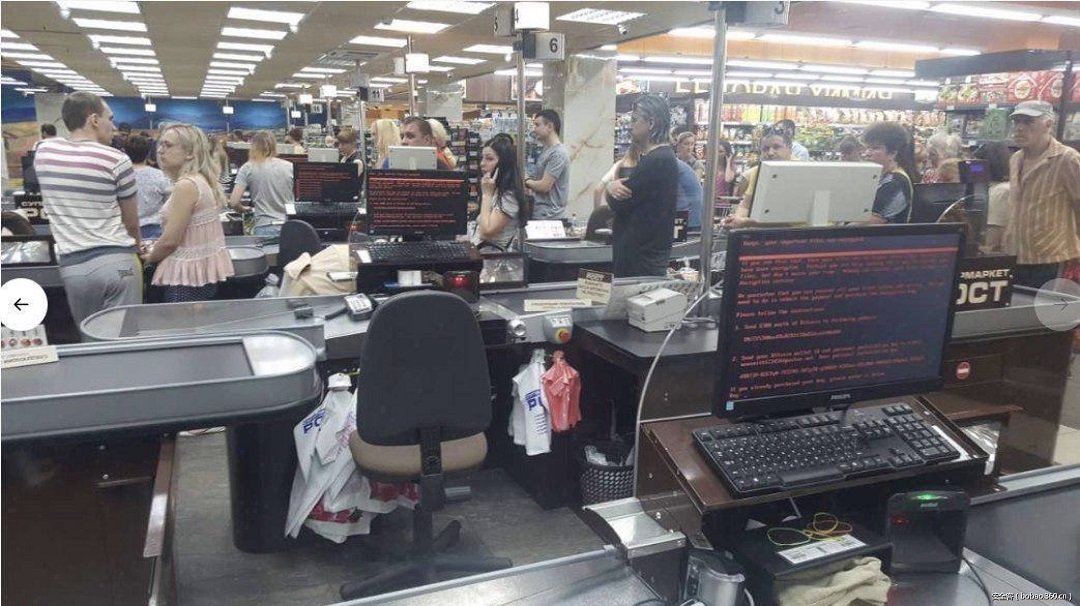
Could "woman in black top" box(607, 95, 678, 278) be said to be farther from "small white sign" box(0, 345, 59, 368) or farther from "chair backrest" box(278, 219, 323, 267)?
"small white sign" box(0, 345, 59, 368)

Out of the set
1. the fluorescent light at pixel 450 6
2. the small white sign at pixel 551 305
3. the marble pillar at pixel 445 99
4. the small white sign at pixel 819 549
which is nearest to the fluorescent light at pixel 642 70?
the fluorescent light at pixel 450 6

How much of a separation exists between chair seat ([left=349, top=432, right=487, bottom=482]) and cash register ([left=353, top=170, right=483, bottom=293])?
0.83m

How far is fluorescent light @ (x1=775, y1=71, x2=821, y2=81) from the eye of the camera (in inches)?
500

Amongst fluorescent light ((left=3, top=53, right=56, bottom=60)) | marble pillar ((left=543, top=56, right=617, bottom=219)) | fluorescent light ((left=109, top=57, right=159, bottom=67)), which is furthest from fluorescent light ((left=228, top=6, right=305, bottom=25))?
fluorescent light ((left=3, top=53, right=56, bottom=60))

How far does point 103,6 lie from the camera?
7.96 meters

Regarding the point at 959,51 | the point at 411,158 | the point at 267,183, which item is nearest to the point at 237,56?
the point at 267,183

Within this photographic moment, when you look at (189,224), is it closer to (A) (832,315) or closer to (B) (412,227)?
(B) (412,227)

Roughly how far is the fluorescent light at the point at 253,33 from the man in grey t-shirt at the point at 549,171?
18.5ft

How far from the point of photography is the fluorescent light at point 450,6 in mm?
7473

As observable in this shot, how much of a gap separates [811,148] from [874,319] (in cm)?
1020

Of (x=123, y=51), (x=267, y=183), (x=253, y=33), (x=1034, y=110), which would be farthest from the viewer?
(x=123, y=51)

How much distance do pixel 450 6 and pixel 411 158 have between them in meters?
4.45

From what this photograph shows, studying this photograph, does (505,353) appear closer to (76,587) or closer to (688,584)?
(76,587)

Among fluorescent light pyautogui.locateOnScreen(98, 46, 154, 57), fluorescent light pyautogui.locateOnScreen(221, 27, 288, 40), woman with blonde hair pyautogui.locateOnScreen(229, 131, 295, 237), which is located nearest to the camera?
woman with blonde hair pyautogui.locateOnScreen(229, 131, 295, 237)
